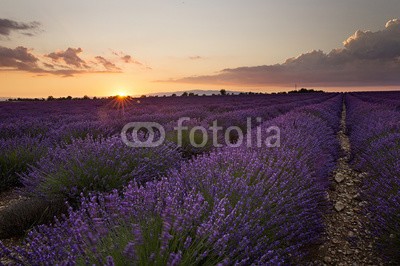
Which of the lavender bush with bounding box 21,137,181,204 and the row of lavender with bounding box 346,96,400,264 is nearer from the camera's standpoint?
the row of lavender with bounding box 346,96,400,264

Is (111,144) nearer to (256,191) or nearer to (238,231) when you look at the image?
(256,191)

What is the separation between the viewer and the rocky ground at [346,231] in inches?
95.9

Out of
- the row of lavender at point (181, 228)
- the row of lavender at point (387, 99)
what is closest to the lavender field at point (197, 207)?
the row of lavender at point (181, 228)

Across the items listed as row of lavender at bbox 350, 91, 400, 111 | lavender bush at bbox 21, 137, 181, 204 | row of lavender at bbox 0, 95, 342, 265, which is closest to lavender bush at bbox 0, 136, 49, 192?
lavender bush at bbox 21, 137, 181, 204

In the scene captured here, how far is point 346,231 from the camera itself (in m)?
2.91

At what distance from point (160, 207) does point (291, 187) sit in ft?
4.33

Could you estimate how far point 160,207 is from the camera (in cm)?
175

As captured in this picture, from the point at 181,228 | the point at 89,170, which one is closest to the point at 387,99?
the point at 89,170

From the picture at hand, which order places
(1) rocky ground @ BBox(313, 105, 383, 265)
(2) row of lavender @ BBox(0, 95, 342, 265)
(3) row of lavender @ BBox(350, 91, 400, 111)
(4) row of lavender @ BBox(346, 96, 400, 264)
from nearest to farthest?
1. (2) row of lavender @ BBox(0, 95, 342, 265)
2. (4) row of lavender @ BBox(346, 96, 400, 264)
3. (1) rocky ground @ BBox(313, 105, 383, 265)
4. (3) row of lavender @ BBox(350, 91, 400, 111)

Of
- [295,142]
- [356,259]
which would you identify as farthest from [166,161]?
[356,259]

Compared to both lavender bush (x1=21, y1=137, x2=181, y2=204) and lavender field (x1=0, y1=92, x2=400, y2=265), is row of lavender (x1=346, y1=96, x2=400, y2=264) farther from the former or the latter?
lavender bush (x1=21, y1=137, x2=181, y2=204)

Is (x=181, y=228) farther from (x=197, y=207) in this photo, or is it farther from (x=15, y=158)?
(x=15, y=158)

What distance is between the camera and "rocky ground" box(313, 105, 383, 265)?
7.99 feet

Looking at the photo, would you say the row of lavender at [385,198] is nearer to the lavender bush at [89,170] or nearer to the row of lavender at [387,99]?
the lavender bush at [89,170]
